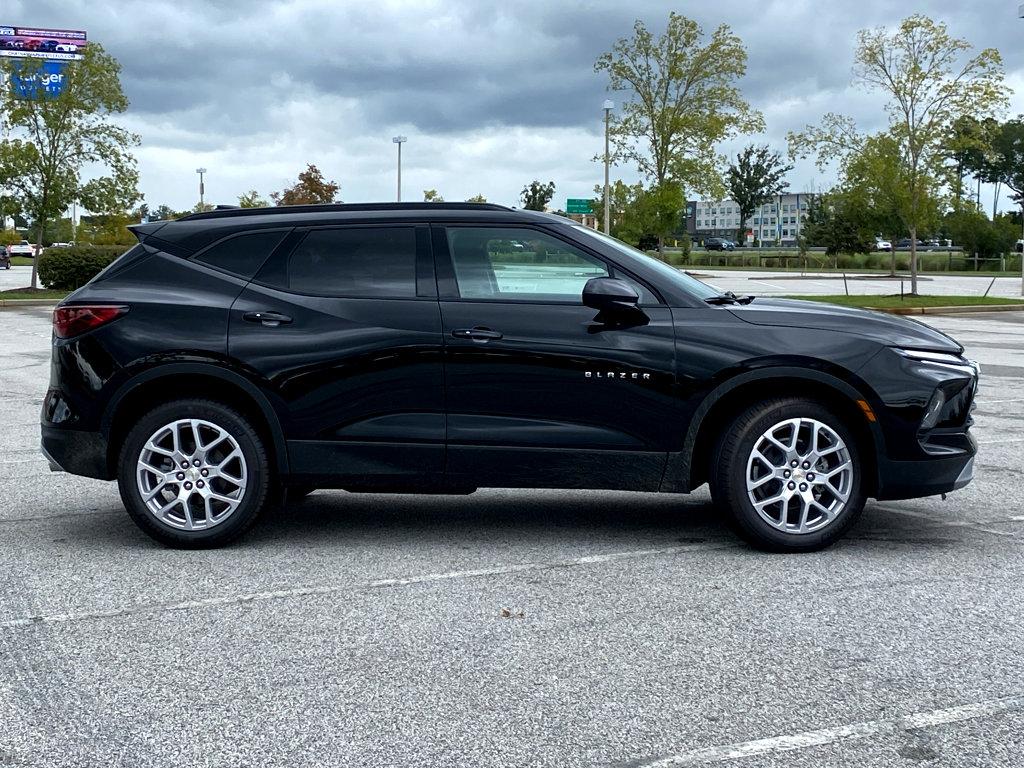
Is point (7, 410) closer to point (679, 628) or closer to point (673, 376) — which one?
point (673, 376)

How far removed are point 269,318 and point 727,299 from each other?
232 cm

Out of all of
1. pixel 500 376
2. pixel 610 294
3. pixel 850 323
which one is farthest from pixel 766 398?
pixel 500 376

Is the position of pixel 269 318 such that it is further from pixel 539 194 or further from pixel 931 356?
pixel 539 194

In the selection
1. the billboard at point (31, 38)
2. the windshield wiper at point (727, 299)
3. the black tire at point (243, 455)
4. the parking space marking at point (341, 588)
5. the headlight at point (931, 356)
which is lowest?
the parking space marking at point (341, 588)

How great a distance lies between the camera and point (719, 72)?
45500 millimetres

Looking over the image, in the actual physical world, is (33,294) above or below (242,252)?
below

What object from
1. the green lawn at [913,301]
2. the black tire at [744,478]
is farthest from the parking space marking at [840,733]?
the green lawn at [913,301]

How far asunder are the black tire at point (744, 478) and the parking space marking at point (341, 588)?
0.28 m

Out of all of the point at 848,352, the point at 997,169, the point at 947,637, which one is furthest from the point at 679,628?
the point at 997,169

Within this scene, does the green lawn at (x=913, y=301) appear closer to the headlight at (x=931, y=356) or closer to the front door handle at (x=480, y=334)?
the headlight at (x=931, y=356)

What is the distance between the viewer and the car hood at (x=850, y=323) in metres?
5.74

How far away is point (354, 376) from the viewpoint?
19.1 ft

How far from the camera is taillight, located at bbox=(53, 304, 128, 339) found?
596 centimetres

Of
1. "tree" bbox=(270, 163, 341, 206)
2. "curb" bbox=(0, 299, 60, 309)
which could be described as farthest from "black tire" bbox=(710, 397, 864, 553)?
"tree" bbox=(270, 163, 341, 206)
